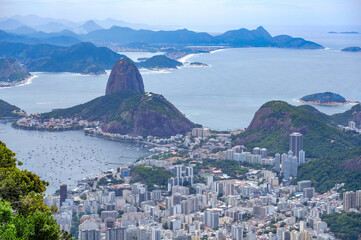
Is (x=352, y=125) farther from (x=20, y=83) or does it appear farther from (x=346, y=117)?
(x=20, y=83)

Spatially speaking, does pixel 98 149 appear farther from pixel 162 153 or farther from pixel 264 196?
pixel 264 196

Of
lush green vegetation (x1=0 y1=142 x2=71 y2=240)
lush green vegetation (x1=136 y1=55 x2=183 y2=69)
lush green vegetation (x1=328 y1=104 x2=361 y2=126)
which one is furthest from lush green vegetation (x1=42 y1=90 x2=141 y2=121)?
lush green vegetation (x1=136 y1=55 x2=183 y2=69)

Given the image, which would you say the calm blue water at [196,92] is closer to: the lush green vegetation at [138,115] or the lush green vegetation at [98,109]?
the lush green vegetation at [138,115]

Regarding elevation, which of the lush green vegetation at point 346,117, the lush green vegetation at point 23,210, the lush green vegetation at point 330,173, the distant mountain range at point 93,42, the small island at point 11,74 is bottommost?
the lush green vegetation at point 330,173

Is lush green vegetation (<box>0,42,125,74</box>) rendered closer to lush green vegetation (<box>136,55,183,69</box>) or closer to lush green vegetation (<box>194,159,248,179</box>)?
lush green vegetation (<box>136,55,183,69</box>)

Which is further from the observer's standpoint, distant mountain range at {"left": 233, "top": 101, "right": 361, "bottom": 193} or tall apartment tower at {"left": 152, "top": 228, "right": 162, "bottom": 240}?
distant mountain range at {"left": 233, "top": 101, "right": 361, "bottom": 193}

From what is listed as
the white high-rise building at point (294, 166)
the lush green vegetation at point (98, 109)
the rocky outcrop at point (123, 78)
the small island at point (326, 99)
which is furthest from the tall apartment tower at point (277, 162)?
the small island at point (326, 99)
